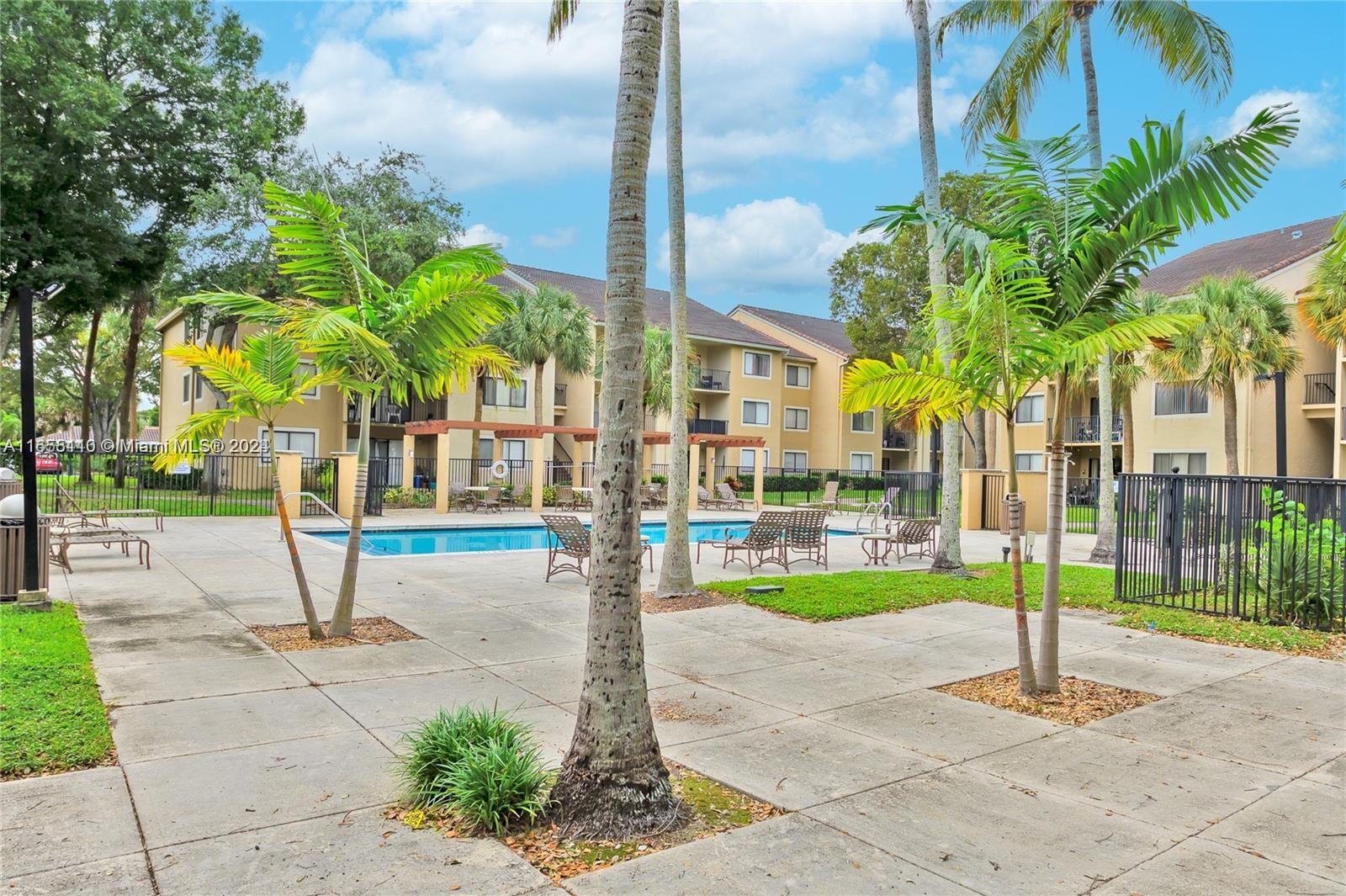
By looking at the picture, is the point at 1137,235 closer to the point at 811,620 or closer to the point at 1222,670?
the point at 1222,670

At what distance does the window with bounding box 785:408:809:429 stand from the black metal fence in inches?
1399

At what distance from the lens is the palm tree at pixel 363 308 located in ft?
24.0

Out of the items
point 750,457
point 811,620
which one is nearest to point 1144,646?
point 811,620

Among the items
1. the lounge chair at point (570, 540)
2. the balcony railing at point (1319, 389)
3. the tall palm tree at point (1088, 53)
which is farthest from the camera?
the balcony railing at point (1319, 389)

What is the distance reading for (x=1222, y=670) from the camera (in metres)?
7.63

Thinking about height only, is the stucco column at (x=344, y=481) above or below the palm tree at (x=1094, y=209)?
below

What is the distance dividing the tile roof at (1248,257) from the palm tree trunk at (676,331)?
83.1 ft

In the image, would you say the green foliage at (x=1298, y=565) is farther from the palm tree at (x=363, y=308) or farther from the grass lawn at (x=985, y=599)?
the palm tree at (x=363, y=308)

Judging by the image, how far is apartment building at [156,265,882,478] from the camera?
34.5 metres

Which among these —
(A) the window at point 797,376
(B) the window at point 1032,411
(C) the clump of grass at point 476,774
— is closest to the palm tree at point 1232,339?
(B) the window at point 1032,411

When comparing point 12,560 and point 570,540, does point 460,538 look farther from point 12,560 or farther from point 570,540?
point 12,560

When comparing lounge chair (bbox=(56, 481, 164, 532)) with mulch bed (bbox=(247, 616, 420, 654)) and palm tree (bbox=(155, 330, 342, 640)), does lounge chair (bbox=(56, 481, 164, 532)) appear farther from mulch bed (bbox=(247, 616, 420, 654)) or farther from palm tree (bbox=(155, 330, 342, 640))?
palm tree (bbox=(155, 330, 342, 640))

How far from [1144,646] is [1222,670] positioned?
0.98 metres

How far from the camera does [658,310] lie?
44.1 m
